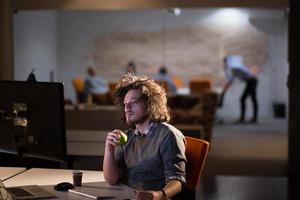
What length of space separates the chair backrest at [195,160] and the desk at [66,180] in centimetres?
38

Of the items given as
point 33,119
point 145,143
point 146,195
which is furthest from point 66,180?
point 146,195

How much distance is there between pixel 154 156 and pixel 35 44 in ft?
32.3

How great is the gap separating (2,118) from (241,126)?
10268 millimetres

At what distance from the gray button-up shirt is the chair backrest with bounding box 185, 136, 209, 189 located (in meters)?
0.11

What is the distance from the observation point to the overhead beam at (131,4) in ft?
25.5

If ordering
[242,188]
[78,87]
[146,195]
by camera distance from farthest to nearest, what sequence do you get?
[78,87] < [242,188] < [146,195]

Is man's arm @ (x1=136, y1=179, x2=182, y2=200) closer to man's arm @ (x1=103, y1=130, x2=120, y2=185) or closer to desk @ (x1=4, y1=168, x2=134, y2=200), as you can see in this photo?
desk @ (x1=4, y1=168, x2=134, y2=200)

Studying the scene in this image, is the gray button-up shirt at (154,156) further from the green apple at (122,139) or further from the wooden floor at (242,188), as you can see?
the wooden floor at (242,188)

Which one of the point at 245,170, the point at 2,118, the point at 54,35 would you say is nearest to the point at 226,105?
the point at 54,35

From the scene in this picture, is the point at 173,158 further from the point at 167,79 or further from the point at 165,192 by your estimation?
the point at 167,79

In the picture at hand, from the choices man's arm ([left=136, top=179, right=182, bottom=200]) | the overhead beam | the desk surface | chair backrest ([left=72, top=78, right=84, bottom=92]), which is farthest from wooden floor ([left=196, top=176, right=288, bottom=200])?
chair backrest ([left=72, top=78, right=84, bottom=92])

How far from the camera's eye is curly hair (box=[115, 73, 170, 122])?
121 inches

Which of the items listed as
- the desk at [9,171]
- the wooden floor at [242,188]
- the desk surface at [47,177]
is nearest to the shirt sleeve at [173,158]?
the desk surface at [47,177]

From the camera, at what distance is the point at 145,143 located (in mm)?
3092
